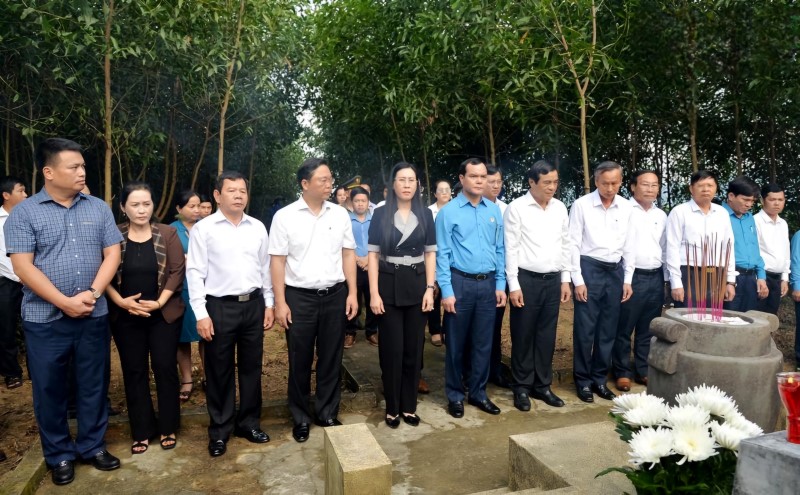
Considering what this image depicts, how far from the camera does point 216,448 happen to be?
11.4ft

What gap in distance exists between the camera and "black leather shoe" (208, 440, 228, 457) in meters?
3.46

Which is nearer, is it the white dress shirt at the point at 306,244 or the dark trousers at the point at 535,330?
the white dress shirt at the point at 306,244

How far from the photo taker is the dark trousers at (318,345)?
3.66 m

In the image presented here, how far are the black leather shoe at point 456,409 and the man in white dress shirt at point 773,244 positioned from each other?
313 cm

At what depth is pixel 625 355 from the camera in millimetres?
4789

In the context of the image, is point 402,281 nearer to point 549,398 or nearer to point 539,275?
point 539,275

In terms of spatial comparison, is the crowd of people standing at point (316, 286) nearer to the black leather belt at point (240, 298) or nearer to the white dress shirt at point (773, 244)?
the black leather belt at point (240, 298)

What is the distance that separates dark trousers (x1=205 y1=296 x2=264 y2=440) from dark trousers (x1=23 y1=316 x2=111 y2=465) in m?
0.59

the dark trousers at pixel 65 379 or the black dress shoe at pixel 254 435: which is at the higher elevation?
the dark trousers at pixel 65 379

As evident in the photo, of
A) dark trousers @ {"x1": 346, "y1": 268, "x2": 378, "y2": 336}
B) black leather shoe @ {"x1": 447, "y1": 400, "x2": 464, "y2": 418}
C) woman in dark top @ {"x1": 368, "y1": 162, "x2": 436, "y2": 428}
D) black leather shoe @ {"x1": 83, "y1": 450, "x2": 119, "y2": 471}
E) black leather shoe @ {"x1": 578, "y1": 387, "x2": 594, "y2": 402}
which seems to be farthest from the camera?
dark trousers @ {"x1": 346, "y1": 268, "x2": 378, "y2": 336}

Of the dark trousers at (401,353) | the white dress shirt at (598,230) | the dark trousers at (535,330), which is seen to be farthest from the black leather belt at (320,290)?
the white dress shirt at (598,230)

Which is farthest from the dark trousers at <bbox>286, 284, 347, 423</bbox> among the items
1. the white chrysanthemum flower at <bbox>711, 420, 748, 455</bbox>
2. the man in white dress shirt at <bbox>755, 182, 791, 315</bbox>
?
the man in white dress shirt at <bbox>755, 182, 791, 315</bbox>

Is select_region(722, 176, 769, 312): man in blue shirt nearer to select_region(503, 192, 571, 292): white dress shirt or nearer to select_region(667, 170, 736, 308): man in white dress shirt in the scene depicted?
select_region(667, 170, 736, 308): man in white dress shirt

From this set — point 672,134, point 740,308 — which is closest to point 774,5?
point 672,134
